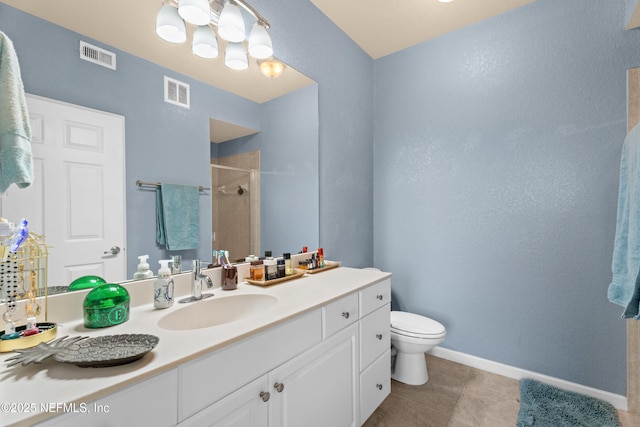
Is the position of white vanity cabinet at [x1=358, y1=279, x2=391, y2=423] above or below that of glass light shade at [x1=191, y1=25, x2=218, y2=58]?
below

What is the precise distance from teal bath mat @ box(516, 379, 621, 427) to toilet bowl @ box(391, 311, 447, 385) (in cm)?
55

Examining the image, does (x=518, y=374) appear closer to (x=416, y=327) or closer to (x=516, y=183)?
(x=416, y=327)

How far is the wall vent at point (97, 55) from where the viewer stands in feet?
3.15

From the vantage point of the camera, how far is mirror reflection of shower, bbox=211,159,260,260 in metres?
1.39

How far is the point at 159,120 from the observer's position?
1163 millimetres

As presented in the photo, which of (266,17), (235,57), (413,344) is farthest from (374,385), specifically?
(266,17)

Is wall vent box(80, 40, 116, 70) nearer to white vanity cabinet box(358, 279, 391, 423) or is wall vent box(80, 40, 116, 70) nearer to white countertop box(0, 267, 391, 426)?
white countertop box(0, 267, 391, 426)

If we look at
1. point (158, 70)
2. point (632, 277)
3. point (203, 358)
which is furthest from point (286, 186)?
point (632, 277)

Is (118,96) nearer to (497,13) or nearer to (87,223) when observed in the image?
(87,223)

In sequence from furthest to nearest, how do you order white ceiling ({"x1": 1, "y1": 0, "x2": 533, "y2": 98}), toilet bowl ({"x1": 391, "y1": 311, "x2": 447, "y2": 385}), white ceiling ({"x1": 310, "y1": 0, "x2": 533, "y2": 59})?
1. white ceiling ({"x1": 310, "y1": 0, "x2": 533, "y2": 59})
2. toilet bowl ({"x1": 391, "y1": 311, "x2": 447, "y2": 385})
3. white ceiling ({"x1": 1, "y1": 0, "x2": 533, "y2": 98})

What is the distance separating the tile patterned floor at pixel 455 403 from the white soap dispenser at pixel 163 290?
1260 mm

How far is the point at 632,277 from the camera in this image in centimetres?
117

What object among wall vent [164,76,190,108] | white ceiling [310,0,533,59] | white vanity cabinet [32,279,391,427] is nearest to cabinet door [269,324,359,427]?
white vanity cabinet [32,279,391,427]

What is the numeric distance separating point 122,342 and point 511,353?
2.34 m
